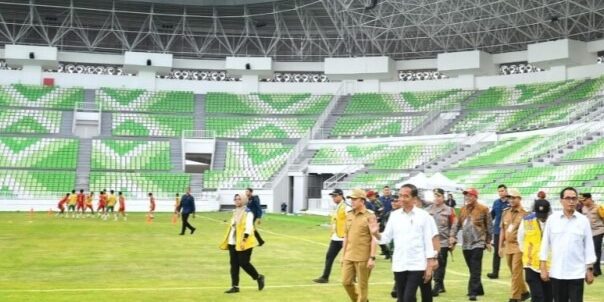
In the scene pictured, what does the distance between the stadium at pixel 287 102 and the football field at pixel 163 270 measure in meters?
8.63

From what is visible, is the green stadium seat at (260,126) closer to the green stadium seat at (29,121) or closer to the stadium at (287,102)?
the stadium at (287,102)

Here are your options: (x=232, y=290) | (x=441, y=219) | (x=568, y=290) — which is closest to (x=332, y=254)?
(x=232, y=290)

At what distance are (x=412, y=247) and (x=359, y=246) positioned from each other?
5.22ft

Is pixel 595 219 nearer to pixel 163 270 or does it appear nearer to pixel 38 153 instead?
pixel 163 270

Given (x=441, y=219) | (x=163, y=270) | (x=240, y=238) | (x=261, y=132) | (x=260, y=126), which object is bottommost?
(x=163, y=270)

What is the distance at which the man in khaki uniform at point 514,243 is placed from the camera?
39.4ft

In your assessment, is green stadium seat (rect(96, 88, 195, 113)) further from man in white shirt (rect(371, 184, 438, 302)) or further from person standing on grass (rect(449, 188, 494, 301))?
man in white shirt (rect(371, 184, 438, 302))

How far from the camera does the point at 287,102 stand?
64.0m

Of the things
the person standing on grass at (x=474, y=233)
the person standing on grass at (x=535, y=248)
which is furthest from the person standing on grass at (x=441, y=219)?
the person standing on grass at (x=535, y=248)

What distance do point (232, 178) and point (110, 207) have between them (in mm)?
13118

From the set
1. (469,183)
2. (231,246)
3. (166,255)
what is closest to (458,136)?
(469,183)

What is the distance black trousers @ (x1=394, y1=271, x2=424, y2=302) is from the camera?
9016 millimetres

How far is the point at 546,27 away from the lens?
55.6 metres

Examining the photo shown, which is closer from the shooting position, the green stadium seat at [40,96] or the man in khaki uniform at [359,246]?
the man in khaki uniform at [359,246]
